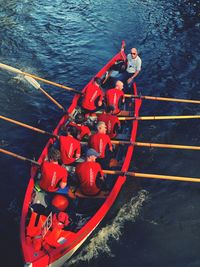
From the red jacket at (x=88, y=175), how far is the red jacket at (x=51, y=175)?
2.06ft

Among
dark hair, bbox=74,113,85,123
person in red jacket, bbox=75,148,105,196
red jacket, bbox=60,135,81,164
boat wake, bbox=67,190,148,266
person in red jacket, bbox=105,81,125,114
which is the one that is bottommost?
boat wake, bbox=67,190,148,266

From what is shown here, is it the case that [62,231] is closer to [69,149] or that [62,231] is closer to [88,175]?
[88,175]

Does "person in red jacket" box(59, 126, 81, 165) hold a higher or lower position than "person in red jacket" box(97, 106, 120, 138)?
lower

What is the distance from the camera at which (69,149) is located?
13766 mm

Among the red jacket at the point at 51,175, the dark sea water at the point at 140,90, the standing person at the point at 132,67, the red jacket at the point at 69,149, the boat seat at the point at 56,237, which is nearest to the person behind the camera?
the boat seat at the point at 56,237

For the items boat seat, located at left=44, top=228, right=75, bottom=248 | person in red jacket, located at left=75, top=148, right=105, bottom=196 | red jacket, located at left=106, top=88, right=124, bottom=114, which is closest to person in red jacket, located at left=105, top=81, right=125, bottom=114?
red jacket, located at left=106, top=88, right=124, bottom=114

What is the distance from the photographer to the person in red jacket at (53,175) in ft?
40.4

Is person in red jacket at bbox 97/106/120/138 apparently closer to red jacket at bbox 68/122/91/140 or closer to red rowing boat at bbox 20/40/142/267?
red jacket at bbox 68/122/91/140

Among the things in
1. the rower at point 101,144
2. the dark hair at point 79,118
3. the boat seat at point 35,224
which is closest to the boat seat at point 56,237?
the boat seat at point 35,224

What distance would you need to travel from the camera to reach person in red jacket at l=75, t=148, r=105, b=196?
1234 centimetres

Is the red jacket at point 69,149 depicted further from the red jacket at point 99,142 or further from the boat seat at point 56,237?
the boat seat at point 56,237

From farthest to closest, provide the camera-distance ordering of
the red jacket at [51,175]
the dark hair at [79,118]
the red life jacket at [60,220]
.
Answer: the dark hair at [79,118] < the red jacket at [51,175] < the red life jacket at [60,220]

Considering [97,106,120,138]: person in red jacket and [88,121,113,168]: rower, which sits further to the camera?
[97,106,120,138]: person in red jacket

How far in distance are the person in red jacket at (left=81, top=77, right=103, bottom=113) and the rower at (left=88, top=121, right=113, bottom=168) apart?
11.0 ft
